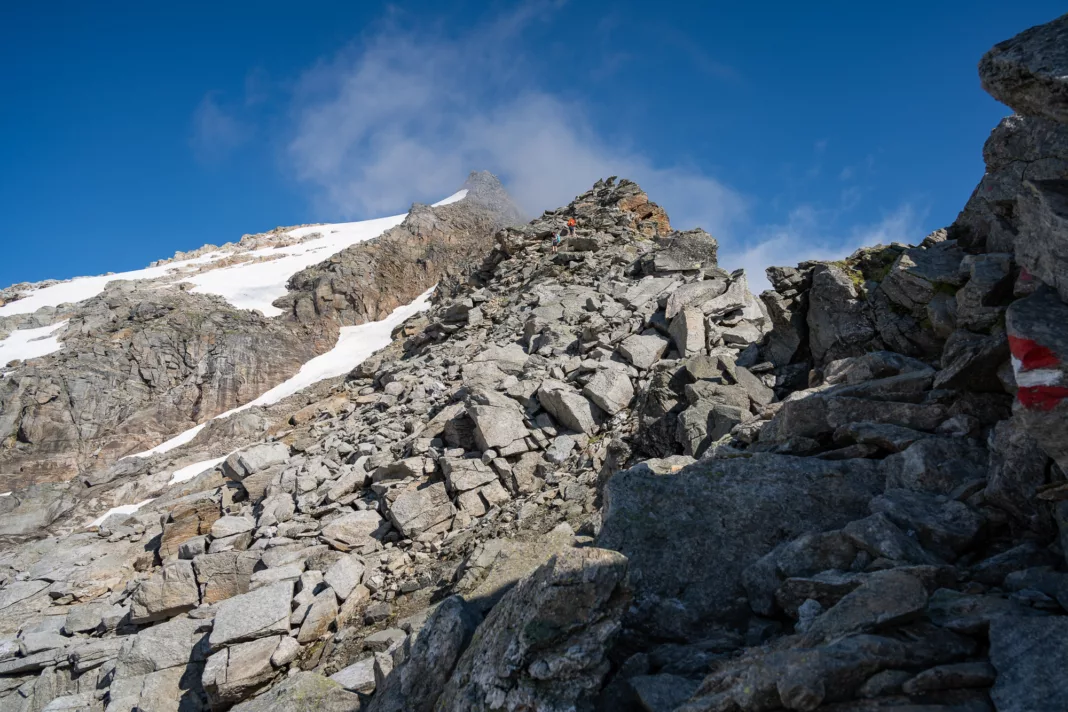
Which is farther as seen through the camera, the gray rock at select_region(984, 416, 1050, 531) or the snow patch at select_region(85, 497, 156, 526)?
the snow patch at select_region(85, 497, 156, 526)

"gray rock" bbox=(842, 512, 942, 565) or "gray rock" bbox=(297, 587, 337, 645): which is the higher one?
"gray rock" bbox=(842, 512, 942, 565)

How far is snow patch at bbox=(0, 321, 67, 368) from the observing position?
134 ft

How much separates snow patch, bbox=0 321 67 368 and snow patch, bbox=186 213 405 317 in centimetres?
1142

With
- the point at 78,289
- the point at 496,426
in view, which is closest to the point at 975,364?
the point at 496,426

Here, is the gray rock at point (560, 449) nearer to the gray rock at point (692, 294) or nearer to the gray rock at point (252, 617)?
the gray rock at point (692, 294)

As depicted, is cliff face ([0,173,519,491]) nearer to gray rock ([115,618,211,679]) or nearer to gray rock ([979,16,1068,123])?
gray rock ([115,618,211,679])

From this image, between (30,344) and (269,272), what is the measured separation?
20.4 metres

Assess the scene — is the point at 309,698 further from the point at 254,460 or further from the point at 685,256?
the point at 685,256

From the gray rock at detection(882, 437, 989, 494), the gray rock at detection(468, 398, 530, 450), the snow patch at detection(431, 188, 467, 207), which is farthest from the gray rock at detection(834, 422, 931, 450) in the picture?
the snow patch at detection(431, 188, 467, 207)

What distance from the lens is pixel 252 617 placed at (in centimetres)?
1115

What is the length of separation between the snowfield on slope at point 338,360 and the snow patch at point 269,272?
7.87 metres

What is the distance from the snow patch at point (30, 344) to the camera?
40.8 meters

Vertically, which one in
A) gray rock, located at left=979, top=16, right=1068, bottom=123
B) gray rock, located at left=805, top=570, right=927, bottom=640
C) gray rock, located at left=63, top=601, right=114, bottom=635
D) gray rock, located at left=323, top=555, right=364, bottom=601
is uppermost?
gray rock, located at left=979, top=16, right=1068, bottom=123

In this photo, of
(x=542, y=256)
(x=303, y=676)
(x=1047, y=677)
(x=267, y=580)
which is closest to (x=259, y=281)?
(x=542, y=256)
